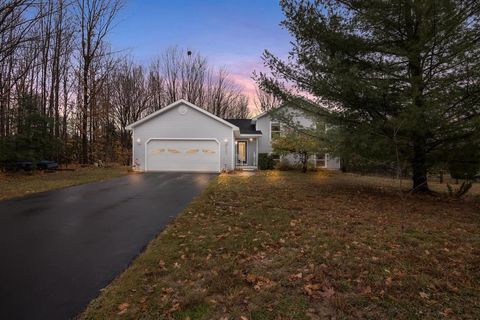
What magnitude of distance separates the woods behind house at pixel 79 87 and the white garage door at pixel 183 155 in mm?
5588

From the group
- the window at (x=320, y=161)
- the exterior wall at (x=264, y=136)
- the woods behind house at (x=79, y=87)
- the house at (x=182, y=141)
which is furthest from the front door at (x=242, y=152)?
the woods behind house at (x=79, y=87)

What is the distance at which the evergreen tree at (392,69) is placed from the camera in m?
8.13

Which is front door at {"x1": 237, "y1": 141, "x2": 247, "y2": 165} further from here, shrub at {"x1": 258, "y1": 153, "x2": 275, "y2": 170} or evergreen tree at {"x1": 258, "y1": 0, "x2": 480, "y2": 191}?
evergreen tree at {"x1": 258, "y1": 0, "x2": 480, "y2": 191}

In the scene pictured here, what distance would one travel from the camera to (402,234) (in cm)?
545

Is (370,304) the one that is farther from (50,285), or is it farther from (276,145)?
(276,145)

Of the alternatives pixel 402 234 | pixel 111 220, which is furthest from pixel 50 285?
pixel 402 234

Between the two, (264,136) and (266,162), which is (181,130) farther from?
(264,136)

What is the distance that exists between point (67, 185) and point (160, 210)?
648 centimetres

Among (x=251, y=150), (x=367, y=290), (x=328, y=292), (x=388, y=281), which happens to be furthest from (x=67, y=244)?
(x=251, y=150)

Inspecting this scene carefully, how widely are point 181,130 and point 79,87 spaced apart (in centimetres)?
1202

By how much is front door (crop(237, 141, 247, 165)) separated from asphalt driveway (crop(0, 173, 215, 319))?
50.9 ft

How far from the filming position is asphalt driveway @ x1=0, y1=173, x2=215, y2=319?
3219mm

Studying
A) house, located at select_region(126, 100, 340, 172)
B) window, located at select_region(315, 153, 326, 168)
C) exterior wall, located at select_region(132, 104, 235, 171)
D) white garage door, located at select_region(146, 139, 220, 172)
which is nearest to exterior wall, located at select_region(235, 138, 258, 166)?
house, located at select_region(126, 100, 340, 172)

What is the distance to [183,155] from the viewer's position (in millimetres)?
20625
